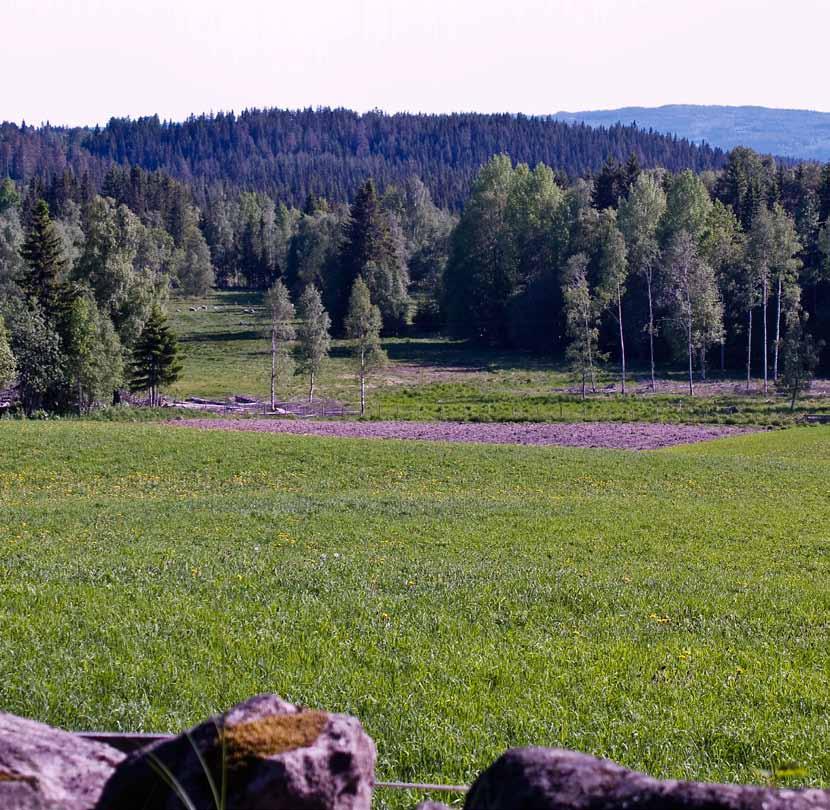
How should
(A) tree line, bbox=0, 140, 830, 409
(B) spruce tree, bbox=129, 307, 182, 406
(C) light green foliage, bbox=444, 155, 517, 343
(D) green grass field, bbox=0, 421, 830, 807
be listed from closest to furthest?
(D) green grass field, bbox=0, 421, 830, 807
(B) spruce tree, bbox=129, 307, 182, 406
(A) tree line, bbox=0, 140, 830, 409
(C) light green foliage, bbox=444, 155, 517, 343

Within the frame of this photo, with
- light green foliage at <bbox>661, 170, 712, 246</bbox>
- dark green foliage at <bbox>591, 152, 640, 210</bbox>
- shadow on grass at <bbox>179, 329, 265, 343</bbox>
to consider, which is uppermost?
dark green foliage at <bbox>591, 152, 640, 210</bbox>

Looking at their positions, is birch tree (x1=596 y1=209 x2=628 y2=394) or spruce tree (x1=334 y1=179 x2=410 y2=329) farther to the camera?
spruce tree (x1=334 y1=179 x2=410 y2=329)

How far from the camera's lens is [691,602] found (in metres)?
13.1

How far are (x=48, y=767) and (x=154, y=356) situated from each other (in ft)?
221

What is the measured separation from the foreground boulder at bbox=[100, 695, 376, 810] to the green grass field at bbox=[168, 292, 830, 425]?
59.9 meters

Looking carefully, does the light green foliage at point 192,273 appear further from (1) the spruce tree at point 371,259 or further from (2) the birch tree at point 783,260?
(2) the birch tree at point 783,260

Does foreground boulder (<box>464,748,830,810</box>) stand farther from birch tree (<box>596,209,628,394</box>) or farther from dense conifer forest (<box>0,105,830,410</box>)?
birch tree (<box>596,209,628,394</box>)

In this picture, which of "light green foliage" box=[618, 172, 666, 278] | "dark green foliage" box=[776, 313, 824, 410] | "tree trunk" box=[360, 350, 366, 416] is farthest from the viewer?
"light green foliage" box=[618, 172, 666, 278]

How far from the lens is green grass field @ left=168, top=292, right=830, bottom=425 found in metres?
65.7

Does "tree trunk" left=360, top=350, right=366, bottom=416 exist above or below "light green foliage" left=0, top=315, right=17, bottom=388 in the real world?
below

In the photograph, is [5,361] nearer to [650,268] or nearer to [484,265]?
[650,268]

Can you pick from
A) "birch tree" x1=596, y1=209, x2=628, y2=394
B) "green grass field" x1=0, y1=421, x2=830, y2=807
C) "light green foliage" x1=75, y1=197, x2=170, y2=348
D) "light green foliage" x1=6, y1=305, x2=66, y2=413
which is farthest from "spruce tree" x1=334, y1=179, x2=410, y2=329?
"green grass field" x1=0, y1=421, x2=830, y2=807

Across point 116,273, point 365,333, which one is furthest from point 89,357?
point 365,333

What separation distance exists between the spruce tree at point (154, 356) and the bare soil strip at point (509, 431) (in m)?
12.7
